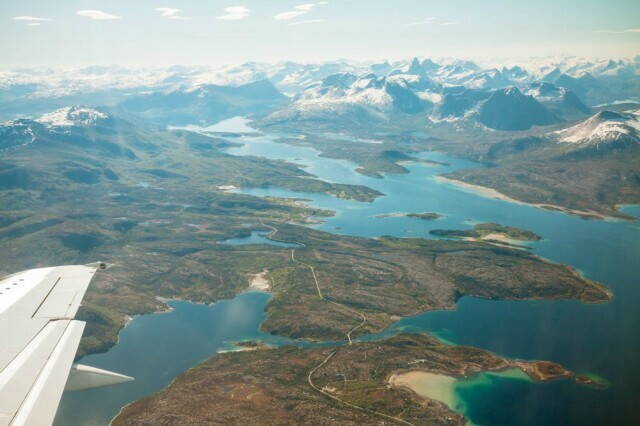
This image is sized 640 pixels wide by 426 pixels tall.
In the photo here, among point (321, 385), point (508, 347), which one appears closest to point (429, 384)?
point (321, 385)

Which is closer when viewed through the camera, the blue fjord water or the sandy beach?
the blue fjord water

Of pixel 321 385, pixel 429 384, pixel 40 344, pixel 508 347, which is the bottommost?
pixel 508 347

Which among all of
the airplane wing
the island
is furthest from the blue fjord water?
the airplane wing

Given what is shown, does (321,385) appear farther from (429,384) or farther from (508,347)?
(508,347)

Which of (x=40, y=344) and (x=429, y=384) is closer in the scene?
(x=40, y=344)

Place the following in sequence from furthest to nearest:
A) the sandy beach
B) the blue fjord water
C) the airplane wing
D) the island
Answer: the sandy beach < the blue fjord water < the island < the airplane wing

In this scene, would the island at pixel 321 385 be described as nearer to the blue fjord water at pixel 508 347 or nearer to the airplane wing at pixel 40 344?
the blue fjord water at pixel 508 347

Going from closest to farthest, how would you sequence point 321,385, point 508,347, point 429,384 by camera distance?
point 321,385 < point 429,384 < point 508,347

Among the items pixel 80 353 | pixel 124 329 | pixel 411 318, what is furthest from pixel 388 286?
pixel 80 353

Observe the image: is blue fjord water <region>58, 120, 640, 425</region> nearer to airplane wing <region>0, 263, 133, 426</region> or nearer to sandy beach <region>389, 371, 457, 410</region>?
sandy beach <region>389, 371, 457, 410</region>

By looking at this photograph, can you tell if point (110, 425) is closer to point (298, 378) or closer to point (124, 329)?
point (298, 378)
